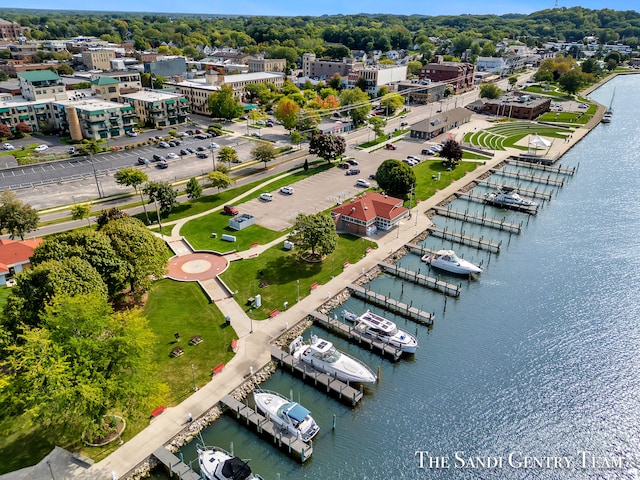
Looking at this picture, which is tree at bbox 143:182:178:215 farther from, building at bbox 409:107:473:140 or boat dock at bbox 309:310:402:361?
building at bbox 409:107:473:140

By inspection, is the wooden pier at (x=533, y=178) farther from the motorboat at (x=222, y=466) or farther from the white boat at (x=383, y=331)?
the motorboat at (x=222, y=466)

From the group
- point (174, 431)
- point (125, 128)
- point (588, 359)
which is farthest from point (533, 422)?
point (125, 128)

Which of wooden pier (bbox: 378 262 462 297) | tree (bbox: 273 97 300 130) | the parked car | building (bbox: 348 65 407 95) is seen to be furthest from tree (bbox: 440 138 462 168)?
building (bbox: 348 65 407 95)

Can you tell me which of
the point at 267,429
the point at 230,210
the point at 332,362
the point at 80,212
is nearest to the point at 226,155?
the point at 230,210

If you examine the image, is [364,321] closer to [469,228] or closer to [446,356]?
[446,356]

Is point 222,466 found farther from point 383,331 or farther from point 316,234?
point 316,234

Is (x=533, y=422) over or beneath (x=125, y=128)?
beneath
